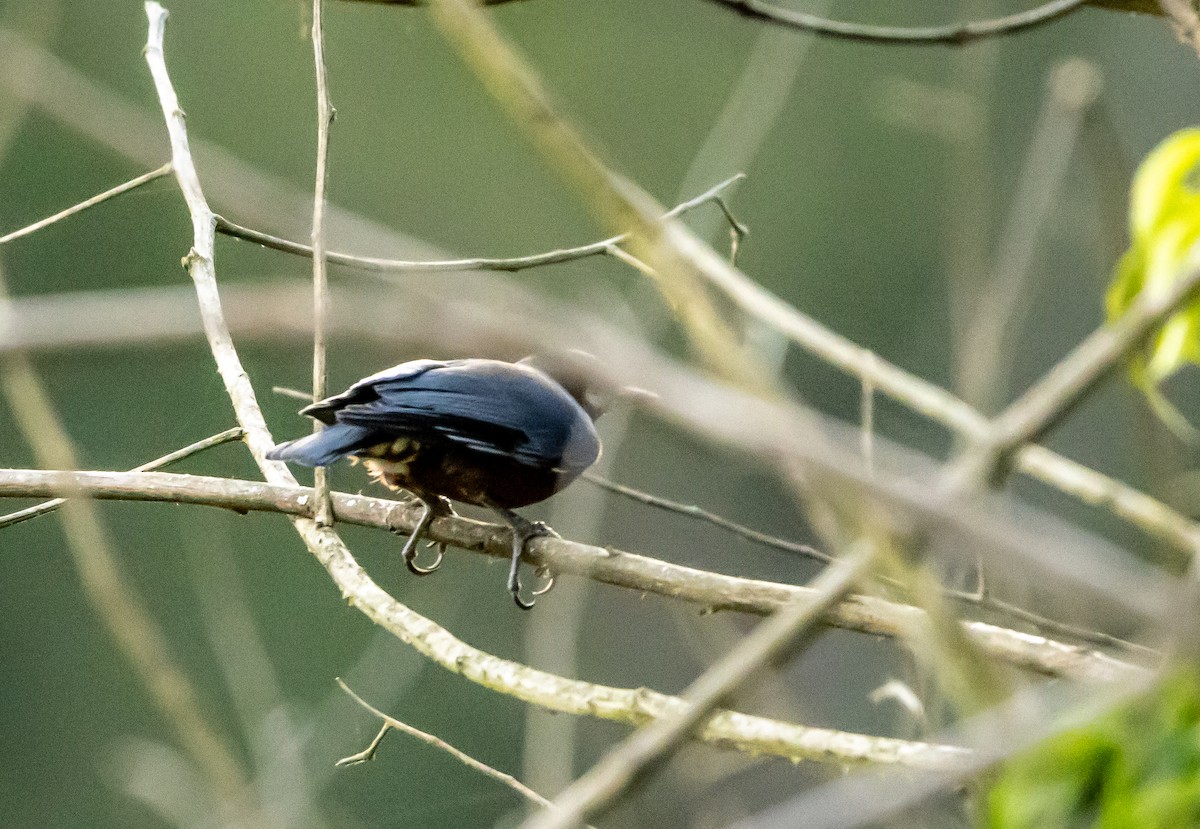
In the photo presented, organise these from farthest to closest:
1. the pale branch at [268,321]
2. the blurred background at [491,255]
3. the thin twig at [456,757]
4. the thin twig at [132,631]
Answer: the blurred background at [491,255] → the thin twig at [456,757] → the thin twig at [132,631] → the pale branch at [268,321]

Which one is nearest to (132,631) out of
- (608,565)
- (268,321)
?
(268,321)

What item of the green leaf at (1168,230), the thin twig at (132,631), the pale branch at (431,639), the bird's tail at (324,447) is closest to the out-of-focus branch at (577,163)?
the thin twig at (132,631)

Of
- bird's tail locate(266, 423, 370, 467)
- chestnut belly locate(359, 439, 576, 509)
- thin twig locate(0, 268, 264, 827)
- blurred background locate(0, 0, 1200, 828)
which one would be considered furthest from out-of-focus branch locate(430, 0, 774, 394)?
blurred background locate(0, 0, 1200, 828)

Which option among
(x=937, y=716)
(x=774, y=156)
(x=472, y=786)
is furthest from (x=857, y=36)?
(x=774, y=156)

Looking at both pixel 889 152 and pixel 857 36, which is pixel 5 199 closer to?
pixel 889 152

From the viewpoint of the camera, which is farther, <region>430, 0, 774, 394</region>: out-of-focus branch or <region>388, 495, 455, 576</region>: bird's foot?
<region>388, 495, 455, 576</region>: bird's foot

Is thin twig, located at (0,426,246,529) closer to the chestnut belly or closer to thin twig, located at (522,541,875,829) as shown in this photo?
the chestnut belly

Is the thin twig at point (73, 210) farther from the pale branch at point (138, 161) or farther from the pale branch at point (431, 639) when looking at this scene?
the pale branch at point (138, 161)
